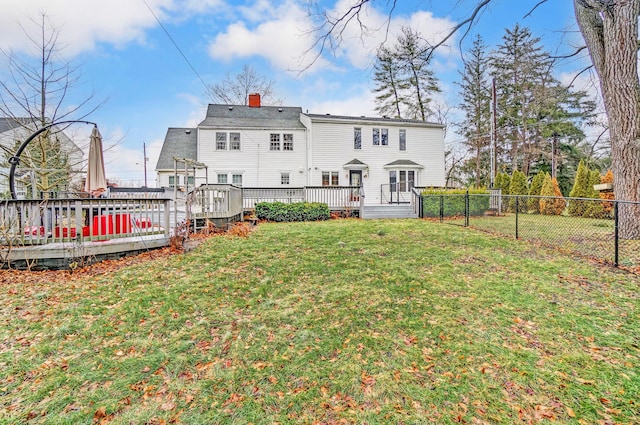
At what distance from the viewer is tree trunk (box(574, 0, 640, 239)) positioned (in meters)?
6.56

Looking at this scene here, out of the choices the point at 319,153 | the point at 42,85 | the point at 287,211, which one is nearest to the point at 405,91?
the point at 319,153

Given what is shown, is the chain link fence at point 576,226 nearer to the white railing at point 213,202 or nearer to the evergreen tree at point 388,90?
the white railing at point 213,202

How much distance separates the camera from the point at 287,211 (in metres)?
12.5

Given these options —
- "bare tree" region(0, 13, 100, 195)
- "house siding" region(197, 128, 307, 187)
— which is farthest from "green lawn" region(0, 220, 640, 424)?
"house siding" region(197, 128, 307, 187)

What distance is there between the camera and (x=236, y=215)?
11469 millimetres

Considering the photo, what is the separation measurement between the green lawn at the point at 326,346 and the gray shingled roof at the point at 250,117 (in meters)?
14.7

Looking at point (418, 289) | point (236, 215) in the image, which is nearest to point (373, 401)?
point (418, 289)

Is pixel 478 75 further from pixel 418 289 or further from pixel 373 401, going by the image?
pixel 373 401

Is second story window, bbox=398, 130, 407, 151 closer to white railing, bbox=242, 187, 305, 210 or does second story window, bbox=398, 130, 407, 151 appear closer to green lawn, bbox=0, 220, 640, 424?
white railing, bbox=242, 187, 305, 210

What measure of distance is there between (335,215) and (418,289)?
32.1 feet

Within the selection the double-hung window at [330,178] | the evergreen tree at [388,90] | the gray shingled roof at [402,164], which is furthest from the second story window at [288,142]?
the evergreen tree at [388,90]

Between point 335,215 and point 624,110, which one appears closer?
point 624,110

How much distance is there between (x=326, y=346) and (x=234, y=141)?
16959 mm

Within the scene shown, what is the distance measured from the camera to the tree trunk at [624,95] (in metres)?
6.56
